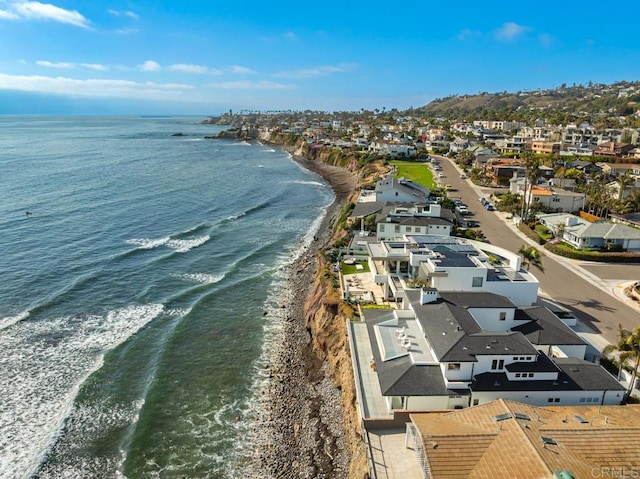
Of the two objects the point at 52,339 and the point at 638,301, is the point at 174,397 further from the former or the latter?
the point at 638,301

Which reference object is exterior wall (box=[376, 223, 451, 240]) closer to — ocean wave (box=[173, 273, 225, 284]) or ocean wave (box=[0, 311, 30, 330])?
ocean wave (box=[173, 273, 225, 284])

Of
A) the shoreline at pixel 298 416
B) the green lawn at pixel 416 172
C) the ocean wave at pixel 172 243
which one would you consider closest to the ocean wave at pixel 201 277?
the ocean wave at pixel 172 243

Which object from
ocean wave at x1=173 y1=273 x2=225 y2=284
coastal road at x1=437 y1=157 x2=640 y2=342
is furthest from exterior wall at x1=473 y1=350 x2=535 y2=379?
ocean wave at x1=173 y1=273 x2=225 y2=284

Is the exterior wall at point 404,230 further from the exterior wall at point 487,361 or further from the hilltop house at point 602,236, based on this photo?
the exterior wall at point 487,361

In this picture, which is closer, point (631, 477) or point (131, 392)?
point (631, 477)

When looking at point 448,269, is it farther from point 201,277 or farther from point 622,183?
point 622,183

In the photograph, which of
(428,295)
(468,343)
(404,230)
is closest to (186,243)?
(404,230)

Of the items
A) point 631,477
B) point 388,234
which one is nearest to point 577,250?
point 388,234
